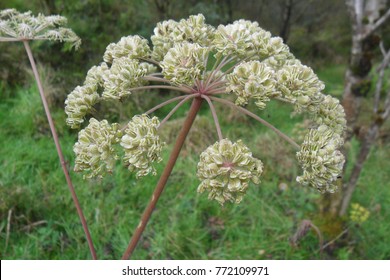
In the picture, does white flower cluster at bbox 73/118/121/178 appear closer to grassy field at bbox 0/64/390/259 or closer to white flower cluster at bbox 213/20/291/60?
white flower cluster at bbox 213/20/291/60

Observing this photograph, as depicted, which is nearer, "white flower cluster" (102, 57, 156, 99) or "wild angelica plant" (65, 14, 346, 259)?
"wild angelica plant" (65, 14, 346, 259)

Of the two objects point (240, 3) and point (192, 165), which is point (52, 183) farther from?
point (240, 3)

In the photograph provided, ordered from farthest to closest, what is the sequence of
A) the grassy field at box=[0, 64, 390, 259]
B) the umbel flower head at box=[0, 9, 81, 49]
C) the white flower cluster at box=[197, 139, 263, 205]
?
the grassy field at box=[0, 64, 390, 259] → the umbel flower head at box=[0, 9, 81, 49] → the white flower cluster at box=[197, 139, 263, 205]

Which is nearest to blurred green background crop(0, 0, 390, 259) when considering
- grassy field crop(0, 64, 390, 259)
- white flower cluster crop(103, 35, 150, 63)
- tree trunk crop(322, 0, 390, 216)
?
grassy field crop(0, 64, 390, 259)

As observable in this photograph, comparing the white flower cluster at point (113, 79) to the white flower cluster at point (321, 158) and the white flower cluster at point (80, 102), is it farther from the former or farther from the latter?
the white flower cluster at point (321, 158)

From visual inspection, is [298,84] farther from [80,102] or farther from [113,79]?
[80,102]

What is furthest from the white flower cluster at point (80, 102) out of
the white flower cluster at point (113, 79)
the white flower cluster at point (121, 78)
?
the white flower cluster at point (121, 78)
